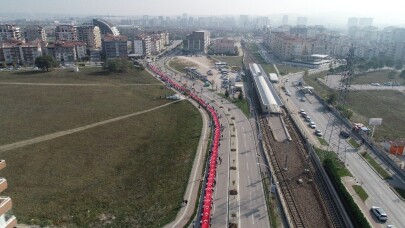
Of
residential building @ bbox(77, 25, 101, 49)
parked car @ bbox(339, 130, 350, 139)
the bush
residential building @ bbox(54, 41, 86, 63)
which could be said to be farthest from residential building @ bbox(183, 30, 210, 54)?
the bush

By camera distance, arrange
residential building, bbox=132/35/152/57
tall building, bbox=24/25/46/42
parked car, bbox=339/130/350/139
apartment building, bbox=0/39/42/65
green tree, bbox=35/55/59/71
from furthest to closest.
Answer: tall building, bbox=24/25/46/42 < residential building, bbox=132/35/152/57 < apartment building, bbox=0/39/42/65 < green tree, bbox=35/55/59/71 < parked car, bbox=339/130/350/139

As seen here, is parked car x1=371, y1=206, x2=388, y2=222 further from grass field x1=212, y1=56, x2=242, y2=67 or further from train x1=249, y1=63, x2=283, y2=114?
grass field x1=212, y1=56, x2=242, y2=67

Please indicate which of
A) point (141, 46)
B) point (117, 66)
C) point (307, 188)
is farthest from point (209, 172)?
point (141, 46)

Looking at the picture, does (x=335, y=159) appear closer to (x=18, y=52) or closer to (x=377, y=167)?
(x=377, y=167)

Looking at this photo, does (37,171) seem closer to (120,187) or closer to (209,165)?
(120,187)

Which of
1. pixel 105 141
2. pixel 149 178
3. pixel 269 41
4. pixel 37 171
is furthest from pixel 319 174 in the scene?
pixel 269 41
